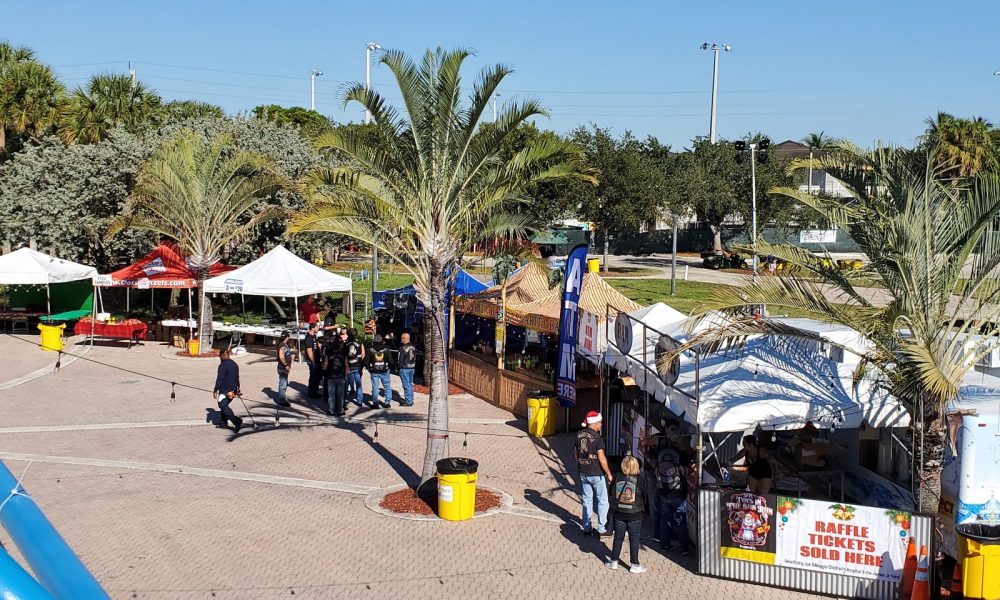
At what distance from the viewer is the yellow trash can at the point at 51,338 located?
24500 millimetres

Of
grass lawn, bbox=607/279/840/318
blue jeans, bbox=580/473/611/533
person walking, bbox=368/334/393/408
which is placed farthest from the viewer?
grass lawn, bbox=607/279/840/318

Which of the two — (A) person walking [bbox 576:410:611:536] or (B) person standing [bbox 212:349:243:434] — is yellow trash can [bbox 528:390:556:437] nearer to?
(A) person walking [bbox 576:410:611:536]

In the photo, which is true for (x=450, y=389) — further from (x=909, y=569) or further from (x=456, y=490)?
(x=909, y=569)

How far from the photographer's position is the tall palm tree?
8.91m

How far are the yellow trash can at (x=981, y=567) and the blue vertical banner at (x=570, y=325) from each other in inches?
285

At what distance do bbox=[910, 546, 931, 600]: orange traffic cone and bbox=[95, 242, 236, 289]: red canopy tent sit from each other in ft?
67.2

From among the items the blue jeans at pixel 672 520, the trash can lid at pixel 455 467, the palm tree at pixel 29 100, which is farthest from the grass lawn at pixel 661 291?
the palm tree at pixel 29 100

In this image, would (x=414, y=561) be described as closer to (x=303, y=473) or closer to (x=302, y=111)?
(x=303, y=473)

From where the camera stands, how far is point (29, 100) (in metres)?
34.7

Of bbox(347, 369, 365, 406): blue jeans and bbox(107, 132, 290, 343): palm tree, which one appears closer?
bbox(347, 369, 365, 406): blue jeans

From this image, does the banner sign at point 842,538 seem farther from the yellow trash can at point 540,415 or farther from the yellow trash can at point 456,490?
the yellow trash can at point 540,415

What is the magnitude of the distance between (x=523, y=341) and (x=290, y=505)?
8556 millimetres

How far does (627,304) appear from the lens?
701 inches

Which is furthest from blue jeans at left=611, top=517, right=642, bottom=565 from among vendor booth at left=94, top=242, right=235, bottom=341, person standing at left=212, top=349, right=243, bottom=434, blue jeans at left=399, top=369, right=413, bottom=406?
vendor booth at left=94, top=242, right=235, bottom=341
